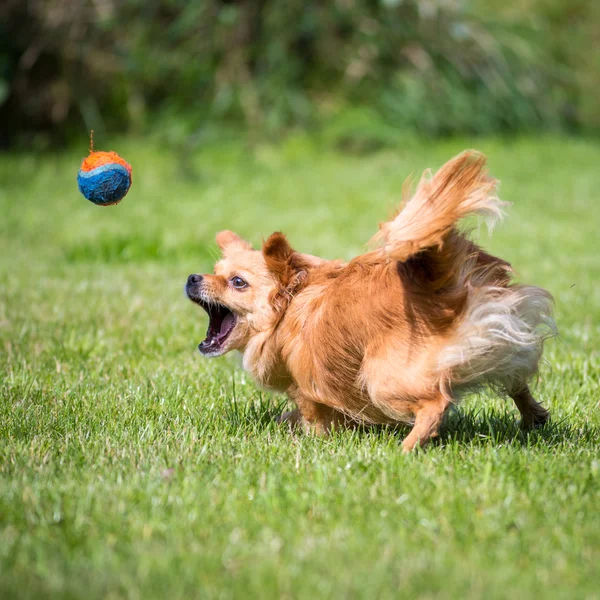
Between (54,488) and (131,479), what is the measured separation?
281 mm

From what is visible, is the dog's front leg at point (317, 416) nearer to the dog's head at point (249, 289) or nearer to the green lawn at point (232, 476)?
the green lawn at point (232, 476)

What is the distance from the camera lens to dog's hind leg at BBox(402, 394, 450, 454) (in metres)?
3.19

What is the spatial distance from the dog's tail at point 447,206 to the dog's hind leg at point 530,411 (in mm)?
995

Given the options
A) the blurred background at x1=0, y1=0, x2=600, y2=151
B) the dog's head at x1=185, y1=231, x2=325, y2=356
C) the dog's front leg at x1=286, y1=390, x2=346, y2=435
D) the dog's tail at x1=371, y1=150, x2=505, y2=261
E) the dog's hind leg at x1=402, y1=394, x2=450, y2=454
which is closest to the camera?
the dog's tail at x1=371, y1=150, x2=505, y2=261

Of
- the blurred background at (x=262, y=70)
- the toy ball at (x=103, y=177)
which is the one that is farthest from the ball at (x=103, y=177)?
the blurred background at (x=262, y=70)

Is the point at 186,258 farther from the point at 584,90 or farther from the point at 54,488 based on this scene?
the point at 584,90

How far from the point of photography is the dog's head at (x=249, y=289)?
3.80 meters

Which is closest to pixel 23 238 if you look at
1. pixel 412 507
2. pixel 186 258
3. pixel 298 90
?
pixel 186 258

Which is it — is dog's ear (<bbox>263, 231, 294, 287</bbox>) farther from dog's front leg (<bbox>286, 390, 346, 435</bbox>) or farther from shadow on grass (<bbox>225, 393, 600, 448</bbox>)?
shadow on grass (<bbox>225, 393, 600, 448</bbox>)

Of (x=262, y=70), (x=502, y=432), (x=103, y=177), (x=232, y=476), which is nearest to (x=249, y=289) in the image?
(x=103, y=177)

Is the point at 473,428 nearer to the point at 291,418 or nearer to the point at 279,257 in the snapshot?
the point at 291,418

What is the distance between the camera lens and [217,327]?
4020 millimetres

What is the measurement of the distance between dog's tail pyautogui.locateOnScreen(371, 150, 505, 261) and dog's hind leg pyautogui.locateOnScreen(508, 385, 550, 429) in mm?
995

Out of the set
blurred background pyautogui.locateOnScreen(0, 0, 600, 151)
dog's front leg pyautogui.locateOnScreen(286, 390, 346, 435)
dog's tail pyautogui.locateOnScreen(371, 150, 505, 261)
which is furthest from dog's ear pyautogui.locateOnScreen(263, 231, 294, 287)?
blurred background pyautogui.locateOnScreen(0, 0, 600, 151)
